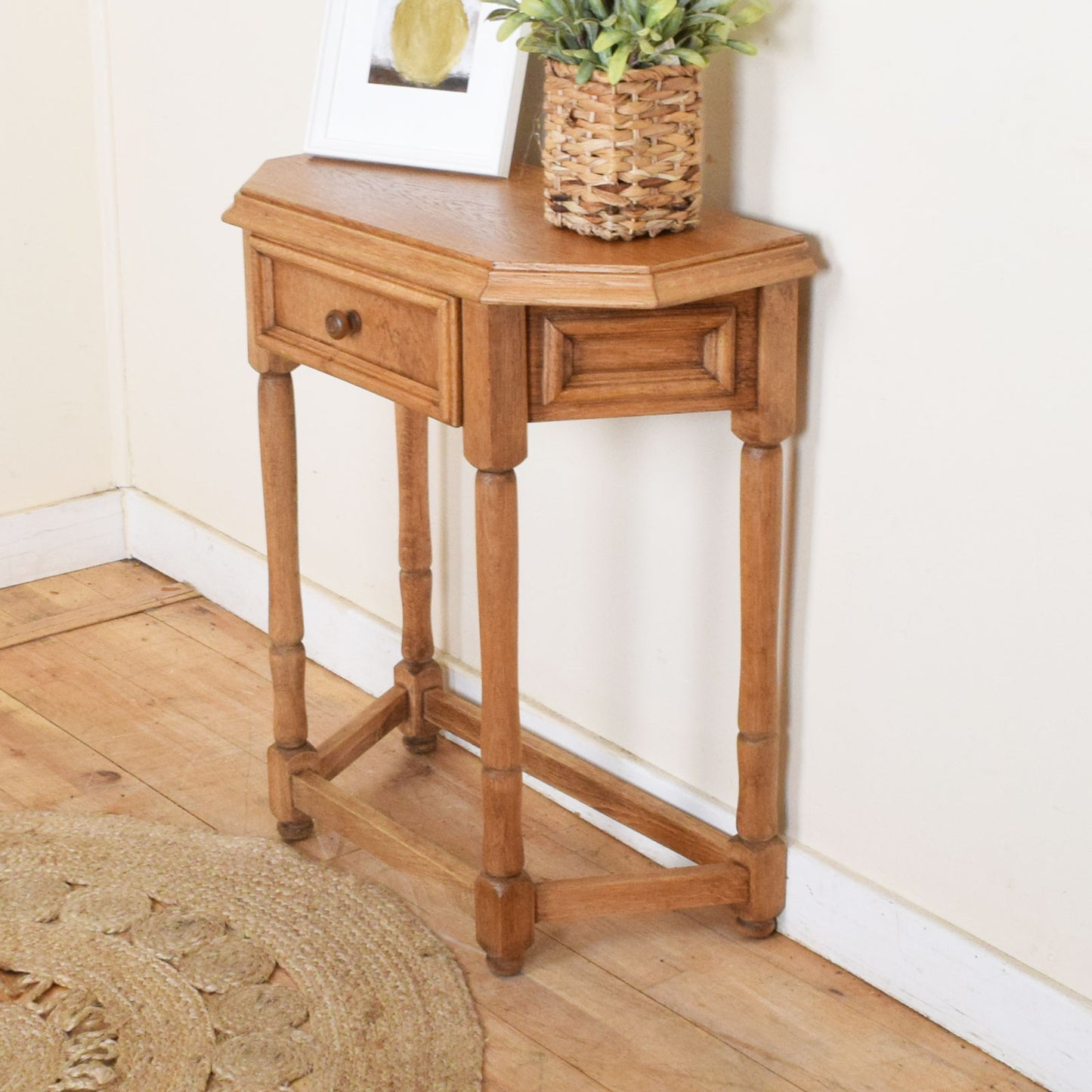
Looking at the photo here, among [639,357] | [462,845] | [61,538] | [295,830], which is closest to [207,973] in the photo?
[295,830]

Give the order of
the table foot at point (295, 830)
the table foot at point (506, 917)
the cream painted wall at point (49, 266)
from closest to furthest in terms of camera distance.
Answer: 1. the table foot at point (506, 917)
2. the table foot at point (295, 830)
3. the cream painted wall at point (49, 266)

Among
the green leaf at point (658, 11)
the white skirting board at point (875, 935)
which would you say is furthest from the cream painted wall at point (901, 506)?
the green leaf at point (658, 11)

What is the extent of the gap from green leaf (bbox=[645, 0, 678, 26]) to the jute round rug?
1.13m

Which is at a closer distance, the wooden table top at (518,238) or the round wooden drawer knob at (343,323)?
the wooden table top at (518,238)

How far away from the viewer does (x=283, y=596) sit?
207 centimetres

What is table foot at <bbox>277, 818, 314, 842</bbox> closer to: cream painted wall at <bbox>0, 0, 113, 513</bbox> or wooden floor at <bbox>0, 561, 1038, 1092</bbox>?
wooden floor at <bbox>0, 561, 1038, 1092</bbox>

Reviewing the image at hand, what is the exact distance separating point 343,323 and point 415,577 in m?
0.64

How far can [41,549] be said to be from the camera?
2988mm

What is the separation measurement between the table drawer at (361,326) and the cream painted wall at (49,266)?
3.70 ft

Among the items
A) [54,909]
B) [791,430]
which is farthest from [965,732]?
[54,909]

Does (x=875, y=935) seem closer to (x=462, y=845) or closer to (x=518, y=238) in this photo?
(x=462, y=845)

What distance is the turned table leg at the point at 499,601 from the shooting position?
1558 mm

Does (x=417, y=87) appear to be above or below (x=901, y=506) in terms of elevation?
above

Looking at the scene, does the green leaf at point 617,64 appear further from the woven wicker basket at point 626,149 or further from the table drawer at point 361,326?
the table drawer at point 361,326
